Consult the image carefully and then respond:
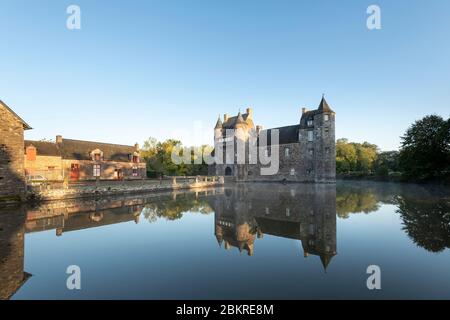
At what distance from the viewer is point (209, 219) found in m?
11.4

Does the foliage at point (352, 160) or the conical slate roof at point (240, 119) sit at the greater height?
the conical slate roof at point (240, 119)

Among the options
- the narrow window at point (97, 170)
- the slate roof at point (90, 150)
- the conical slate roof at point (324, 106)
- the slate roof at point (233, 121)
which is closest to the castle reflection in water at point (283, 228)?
the narrow window at point (97, 170)

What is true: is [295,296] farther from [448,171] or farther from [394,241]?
[448,171]

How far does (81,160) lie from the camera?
32438 mm

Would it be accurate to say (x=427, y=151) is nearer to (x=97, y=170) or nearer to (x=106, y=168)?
(x=106, y=168)

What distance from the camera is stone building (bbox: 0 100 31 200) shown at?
45.9 feet

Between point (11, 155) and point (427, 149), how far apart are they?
48.7m

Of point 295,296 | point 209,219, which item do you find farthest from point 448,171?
point 295,296

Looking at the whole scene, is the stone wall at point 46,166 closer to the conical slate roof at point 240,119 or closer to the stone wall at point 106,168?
the stone wall at point 106,168

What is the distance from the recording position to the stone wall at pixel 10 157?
14.0 m

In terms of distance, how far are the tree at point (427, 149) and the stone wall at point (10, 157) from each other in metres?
47.1

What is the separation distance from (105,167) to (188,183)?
13.1 metres

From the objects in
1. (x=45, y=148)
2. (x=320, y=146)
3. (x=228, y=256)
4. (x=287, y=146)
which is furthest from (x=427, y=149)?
(x=45, y=148)
